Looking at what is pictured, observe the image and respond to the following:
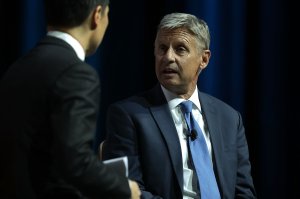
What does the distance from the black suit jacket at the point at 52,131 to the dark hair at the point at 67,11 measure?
0.08 metres

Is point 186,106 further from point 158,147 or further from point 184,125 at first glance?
point 158,147

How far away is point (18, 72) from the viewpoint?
113 centimetres

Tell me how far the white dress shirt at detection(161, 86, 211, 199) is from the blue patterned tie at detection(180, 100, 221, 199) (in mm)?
20

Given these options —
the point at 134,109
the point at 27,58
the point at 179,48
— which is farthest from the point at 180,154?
the point at 27,58

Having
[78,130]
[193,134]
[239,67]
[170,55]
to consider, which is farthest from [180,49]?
[78,130]

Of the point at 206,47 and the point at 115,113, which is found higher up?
the point at 206,47

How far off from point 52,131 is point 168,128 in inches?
31.9

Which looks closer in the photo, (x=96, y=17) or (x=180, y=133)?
(x=96, y=17)

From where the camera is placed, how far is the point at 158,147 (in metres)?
1.81

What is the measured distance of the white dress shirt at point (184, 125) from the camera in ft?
5.96

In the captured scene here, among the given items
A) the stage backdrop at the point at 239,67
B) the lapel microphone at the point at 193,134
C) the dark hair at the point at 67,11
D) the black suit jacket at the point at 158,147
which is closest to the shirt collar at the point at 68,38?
the dark hair at the point at 67,11

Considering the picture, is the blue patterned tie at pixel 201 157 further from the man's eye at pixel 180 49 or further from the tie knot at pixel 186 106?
the man's eye at pixel 180 49

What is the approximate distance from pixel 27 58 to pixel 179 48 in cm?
91

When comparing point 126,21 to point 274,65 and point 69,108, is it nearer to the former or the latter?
point 274,65
